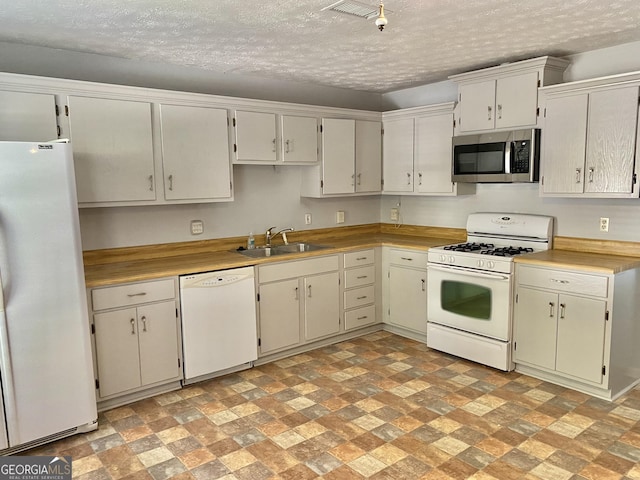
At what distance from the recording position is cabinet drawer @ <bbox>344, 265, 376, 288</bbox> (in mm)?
4438

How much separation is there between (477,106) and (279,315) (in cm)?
246

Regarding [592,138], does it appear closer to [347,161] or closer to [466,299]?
[466,299]

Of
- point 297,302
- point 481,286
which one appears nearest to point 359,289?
point 297,302

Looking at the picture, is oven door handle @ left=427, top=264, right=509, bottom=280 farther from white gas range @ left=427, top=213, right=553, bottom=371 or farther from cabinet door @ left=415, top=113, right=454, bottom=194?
cabinet door @ left=415, top=113, right=454, bottom=194

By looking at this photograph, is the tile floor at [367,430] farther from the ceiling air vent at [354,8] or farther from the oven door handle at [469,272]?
the ceiling air vent at [354,8]

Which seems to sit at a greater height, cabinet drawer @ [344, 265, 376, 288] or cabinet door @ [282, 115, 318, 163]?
cabinet door @ [282, 115, 318, 163]

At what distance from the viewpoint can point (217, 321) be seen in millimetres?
3602

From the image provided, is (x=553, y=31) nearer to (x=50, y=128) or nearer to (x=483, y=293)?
(x=483, y=293)

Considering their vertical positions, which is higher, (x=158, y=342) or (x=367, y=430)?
(x=158, y=342)

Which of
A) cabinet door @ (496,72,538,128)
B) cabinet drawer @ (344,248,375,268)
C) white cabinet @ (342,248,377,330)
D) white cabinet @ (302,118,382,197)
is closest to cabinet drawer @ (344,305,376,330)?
white cabinet @ (342,248,377,330)

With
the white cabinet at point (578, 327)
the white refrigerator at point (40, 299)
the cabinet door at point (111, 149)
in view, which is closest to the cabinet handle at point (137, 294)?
the white refrigerator at point (40, 299)

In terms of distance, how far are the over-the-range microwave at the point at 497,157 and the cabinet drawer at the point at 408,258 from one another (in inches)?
30.3

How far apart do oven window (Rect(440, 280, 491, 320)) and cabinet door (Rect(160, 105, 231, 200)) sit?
202 centimetres

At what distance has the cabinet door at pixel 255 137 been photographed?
3.93 meters
